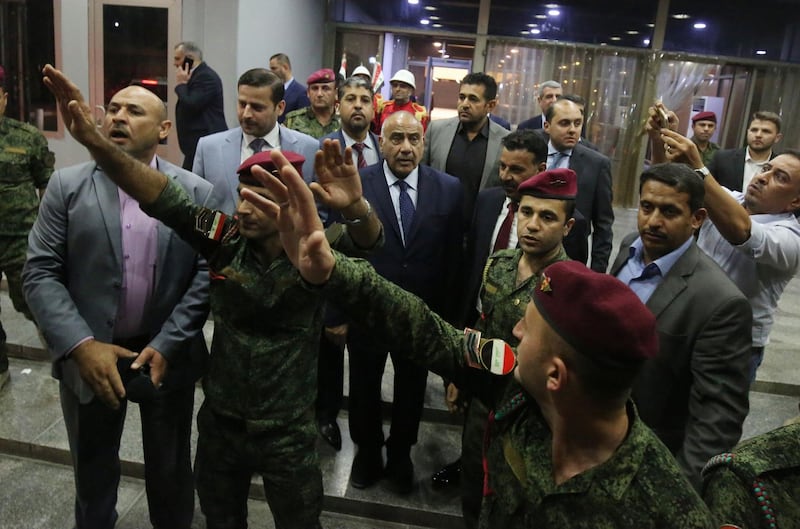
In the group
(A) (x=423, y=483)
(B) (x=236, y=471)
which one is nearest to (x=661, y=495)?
(B) (x=236, y=471)

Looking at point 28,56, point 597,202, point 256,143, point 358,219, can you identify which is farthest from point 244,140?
point 28,56

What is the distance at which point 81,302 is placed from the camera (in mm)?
1845

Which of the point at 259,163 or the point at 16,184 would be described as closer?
the point at 259,163

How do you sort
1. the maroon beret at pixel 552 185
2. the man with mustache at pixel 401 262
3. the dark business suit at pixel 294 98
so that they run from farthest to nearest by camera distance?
1. the dark business suit at pixel 294 98
2. the man with mustache at pixel 401 262
3. the maroon beret at pixel 552 185

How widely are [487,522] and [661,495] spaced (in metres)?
0.34

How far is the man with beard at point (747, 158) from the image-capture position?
371 centimetres

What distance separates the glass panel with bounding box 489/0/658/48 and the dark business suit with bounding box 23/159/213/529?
23.2ft

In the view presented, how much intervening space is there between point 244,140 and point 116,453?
145cm

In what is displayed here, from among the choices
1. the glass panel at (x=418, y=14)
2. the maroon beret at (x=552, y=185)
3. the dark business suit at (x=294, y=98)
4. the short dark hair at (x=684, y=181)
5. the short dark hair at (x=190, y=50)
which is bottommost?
the maroon beret at (x=552, y=185)

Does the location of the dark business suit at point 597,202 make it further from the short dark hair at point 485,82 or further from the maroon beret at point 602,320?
the maroon beret at point 602,320

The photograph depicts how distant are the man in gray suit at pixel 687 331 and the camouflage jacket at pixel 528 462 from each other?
648 millimetres

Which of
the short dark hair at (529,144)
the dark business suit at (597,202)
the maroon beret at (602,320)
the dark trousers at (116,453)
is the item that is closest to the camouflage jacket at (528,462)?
the maroon beret at (602,320)

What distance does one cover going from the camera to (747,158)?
3.82 metres

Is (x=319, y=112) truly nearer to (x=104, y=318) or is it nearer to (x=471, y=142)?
(x=471, y=142)
